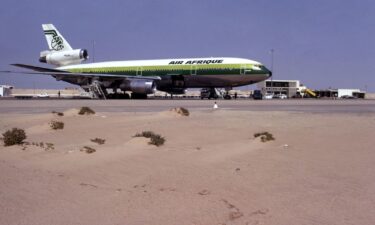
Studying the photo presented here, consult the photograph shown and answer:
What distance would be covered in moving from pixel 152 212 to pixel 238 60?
38.7 meters

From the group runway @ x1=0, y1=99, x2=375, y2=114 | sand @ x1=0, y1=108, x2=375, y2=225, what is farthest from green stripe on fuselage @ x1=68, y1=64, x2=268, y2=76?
sand @ x1=0, y1=108, x2=375, y2=225

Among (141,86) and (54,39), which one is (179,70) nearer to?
(141,86)

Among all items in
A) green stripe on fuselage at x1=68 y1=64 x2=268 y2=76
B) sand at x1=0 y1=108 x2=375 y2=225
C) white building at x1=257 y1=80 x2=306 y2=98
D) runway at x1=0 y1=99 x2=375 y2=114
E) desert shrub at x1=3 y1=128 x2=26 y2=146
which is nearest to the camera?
sand at x1=0 y1=108 x2=375 y2=225

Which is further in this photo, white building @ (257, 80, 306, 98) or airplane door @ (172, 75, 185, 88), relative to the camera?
white building @ (257, 80, 306, 98)

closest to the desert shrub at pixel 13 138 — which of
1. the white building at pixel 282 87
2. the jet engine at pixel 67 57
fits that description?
the jet engine at pixel 67 57

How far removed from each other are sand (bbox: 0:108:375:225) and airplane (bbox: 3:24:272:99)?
30.0m

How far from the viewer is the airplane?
142 ft

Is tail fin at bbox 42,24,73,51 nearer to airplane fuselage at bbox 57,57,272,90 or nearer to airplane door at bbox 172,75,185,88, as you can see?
airplane fuselage at bbox 57,57,272,90

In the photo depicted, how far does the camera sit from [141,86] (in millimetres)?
45094

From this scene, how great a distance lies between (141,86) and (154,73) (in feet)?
10.7

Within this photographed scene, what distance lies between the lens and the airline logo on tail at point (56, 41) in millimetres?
56750

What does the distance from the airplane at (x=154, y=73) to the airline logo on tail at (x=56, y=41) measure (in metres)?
1.45

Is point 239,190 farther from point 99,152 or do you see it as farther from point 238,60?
point 238,60

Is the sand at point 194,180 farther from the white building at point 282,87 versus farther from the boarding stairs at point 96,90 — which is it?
the white building at point 282,87
